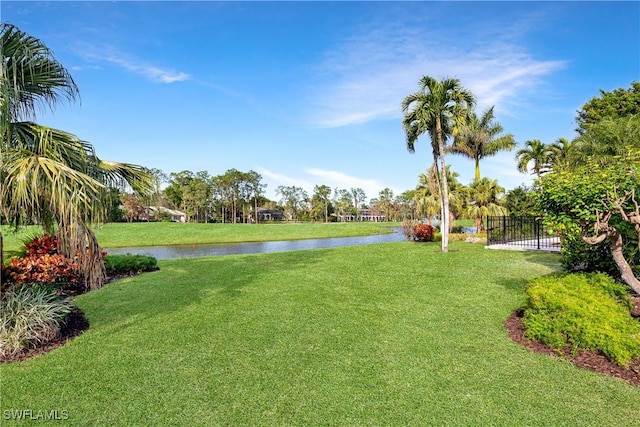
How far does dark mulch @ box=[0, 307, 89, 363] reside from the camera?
159 inches

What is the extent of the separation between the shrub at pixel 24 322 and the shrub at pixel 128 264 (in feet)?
14.9

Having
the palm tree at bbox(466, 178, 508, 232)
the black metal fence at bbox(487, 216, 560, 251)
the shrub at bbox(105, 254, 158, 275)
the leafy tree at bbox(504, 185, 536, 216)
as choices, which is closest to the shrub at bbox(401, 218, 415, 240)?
the black metal fence at bbox(487, 216, 560, 251)

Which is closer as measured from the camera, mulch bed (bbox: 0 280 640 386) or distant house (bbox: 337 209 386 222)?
mulch bed (bbox: 0 280 640 386)

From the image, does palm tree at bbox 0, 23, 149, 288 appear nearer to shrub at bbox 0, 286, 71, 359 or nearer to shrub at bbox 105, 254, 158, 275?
shrub at bbox 0, 286, 71, 359

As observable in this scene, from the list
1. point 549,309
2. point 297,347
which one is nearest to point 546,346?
point 549,309

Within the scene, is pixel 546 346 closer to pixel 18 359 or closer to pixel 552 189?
pixel 552 189

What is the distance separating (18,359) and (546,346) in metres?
6.05

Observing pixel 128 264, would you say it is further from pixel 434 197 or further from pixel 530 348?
pixel 434 197

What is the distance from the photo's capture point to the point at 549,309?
447 cm

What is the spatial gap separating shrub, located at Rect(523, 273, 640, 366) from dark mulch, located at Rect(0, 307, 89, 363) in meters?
5.89

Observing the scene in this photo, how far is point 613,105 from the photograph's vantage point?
22.0m

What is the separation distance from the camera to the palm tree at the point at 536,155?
74.4ft

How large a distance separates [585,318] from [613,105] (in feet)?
81.5

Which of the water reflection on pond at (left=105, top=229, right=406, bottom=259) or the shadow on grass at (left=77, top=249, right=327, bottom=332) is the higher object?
the shadow on grass at (left=77, top=249, right=327, bottom=332)
